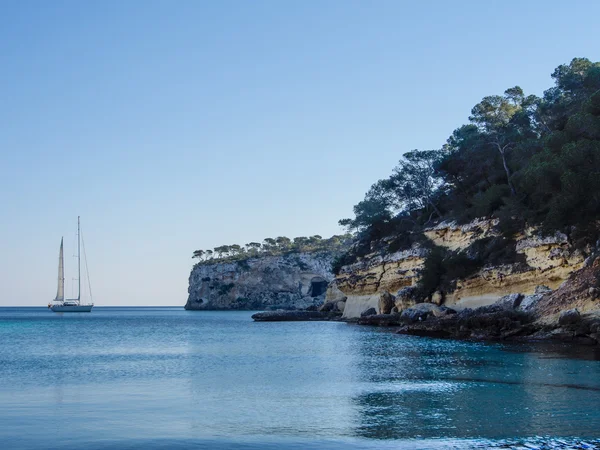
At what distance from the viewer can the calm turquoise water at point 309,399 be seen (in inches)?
516

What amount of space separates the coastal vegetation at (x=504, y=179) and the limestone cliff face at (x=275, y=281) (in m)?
57.7

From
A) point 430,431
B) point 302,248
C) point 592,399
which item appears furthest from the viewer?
point 302,248

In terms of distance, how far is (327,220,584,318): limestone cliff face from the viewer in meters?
41.5

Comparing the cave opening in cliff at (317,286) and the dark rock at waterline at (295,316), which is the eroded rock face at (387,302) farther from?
the cave opening in cliff at (317,286)

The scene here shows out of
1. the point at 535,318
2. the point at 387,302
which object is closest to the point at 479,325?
the point at 535,318

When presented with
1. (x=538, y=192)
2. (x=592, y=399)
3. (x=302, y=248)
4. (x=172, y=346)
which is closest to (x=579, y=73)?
(x=538, y=192)

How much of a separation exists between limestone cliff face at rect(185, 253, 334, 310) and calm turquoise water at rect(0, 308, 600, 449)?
374ft

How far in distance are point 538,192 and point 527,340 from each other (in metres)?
11.7

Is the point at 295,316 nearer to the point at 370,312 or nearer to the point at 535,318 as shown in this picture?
the point at 370,312

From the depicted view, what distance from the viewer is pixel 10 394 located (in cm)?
2016

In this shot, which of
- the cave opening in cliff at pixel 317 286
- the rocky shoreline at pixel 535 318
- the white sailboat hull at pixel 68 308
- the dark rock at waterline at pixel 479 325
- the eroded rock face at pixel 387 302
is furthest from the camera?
the cave opening in cliff at pixel 317 286

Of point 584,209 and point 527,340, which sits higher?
point 584,209

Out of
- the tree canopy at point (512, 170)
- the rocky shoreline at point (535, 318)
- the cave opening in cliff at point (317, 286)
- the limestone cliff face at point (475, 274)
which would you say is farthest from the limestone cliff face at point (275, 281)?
the rocky shoreline at point (535, 318)

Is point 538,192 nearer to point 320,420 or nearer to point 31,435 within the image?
point 320,420
